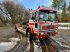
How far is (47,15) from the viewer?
17016mm

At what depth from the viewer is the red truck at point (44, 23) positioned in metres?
16.6

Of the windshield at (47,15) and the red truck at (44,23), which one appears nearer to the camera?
the red truck at (44,23)

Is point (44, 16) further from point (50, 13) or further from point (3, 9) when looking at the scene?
point (3, 9)

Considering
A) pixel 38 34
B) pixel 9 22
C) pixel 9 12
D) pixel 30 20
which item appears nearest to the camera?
pixel 38 34

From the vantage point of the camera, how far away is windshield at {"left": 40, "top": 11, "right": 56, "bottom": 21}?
16797mm

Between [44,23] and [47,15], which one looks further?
[47,15]

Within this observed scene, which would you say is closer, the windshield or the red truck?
the red truck

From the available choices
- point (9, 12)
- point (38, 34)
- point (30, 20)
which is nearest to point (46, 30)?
point (38, 34)

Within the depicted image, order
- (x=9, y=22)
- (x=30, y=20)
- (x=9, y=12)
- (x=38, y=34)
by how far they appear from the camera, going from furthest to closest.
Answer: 1. (x=9, y=12)
2. (x=9, y=22)
3. (x=30, y=20)
4. (x=38, y=34)

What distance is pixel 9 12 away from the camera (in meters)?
71.6

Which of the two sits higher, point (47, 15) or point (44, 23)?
point (47, 15)

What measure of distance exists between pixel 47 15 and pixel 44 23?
0.82m

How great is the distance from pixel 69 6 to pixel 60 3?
3292mm

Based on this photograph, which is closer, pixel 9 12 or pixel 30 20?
pixel 30 20
